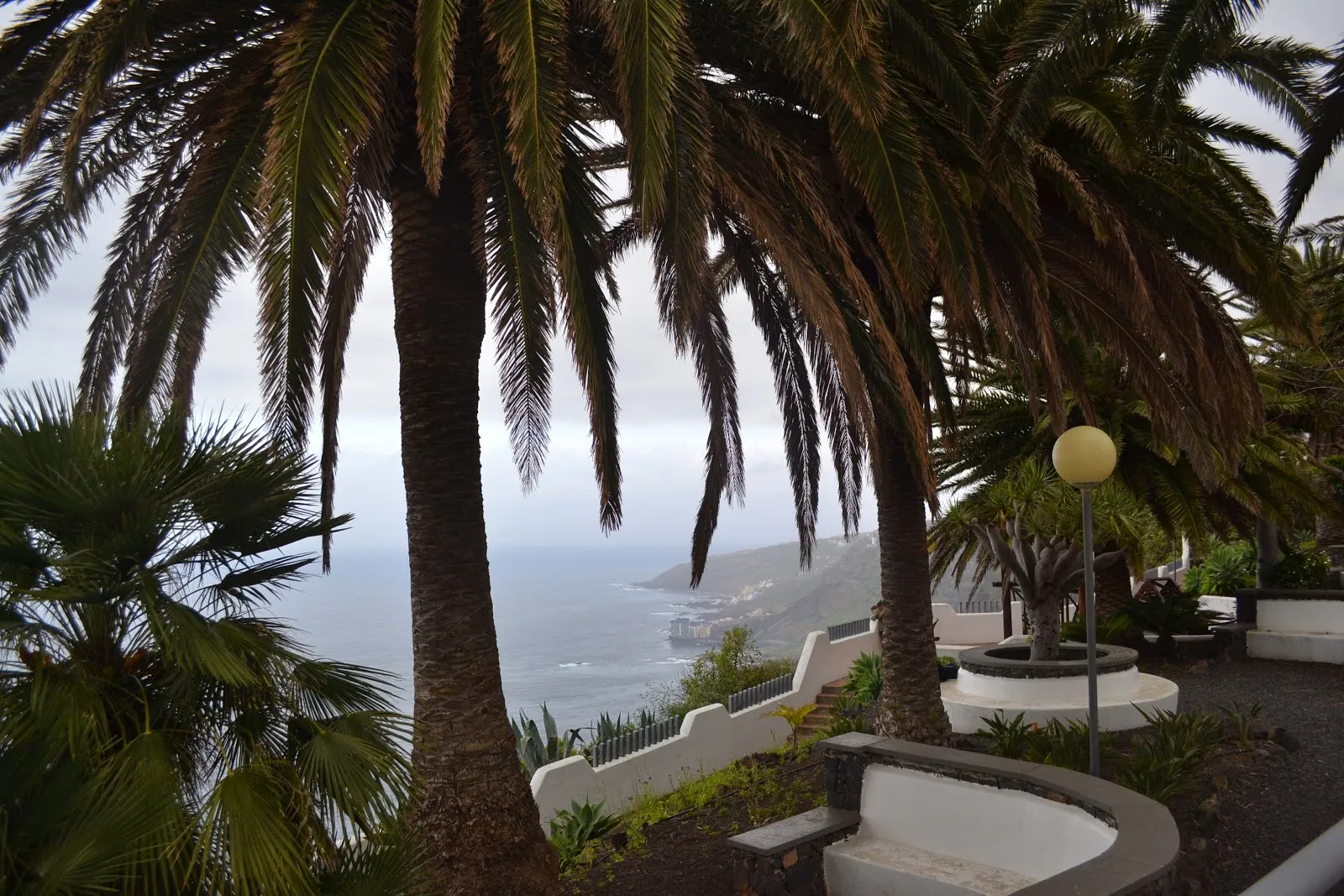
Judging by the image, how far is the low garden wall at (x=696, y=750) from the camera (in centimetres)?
1123

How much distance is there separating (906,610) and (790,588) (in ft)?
263

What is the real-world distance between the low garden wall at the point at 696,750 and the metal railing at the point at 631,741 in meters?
0.13

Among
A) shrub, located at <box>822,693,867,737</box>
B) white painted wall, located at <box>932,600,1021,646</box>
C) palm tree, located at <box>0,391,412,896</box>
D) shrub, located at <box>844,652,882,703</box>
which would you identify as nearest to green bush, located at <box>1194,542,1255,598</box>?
white painted wall, located at <box>932,600,1021,646</box>

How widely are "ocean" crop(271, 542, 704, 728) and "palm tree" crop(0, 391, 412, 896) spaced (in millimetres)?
378

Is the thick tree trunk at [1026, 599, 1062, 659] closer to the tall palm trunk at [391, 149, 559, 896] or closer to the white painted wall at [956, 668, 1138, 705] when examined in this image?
the white painted wall at [956, 668, 1138, 705]

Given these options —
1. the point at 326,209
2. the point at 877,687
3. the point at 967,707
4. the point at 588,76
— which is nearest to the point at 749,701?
the point at 877,687

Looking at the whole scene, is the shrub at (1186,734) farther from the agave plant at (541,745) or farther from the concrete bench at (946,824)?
the agave plant at (541,745)

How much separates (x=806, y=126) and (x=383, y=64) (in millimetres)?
3660

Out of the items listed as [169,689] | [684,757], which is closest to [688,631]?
[684,757]

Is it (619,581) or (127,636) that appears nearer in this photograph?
(127,636)

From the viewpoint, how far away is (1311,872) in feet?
21.2

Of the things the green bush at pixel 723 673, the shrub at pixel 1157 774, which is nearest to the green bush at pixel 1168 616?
the green bush at pixel 723 673

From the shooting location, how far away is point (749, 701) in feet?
53.7

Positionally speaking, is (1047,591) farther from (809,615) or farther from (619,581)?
(619,581)
